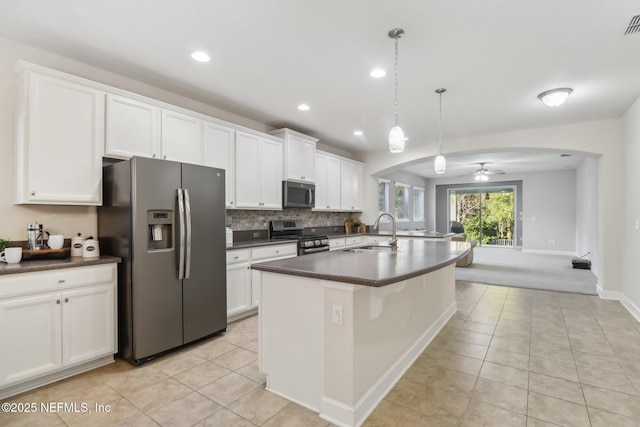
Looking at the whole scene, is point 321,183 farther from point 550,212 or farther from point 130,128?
point 550,212

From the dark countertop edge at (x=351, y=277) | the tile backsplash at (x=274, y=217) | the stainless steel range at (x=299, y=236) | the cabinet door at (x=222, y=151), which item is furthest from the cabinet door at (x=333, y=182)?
the dark countertop edge at (x=351, y=277)

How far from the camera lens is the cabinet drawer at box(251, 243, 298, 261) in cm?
391

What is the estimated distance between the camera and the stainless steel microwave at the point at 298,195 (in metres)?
4.80

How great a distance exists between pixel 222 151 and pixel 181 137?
538 millimetres

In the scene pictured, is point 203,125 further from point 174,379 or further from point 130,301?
point 174,379

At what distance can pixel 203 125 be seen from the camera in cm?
365

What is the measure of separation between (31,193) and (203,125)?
1726mm

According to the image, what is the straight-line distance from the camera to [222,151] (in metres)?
3.87

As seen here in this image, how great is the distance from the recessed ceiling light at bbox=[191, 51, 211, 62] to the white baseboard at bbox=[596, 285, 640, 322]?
18.0 feet

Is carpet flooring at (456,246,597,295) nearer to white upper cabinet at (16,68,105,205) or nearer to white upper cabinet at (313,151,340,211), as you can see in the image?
white upper cabinet at (313,151,340,211)

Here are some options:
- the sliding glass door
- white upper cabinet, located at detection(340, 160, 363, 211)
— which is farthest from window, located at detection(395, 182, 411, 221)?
white upper cabinet, located at detection(340, 160, 363, 211)

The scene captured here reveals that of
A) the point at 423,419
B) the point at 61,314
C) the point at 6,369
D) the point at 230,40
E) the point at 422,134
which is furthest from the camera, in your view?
the point at 422,134

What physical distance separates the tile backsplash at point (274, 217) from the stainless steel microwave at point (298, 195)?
0.31 metres

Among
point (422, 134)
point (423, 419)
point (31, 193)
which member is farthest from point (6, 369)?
point (422, 134)
